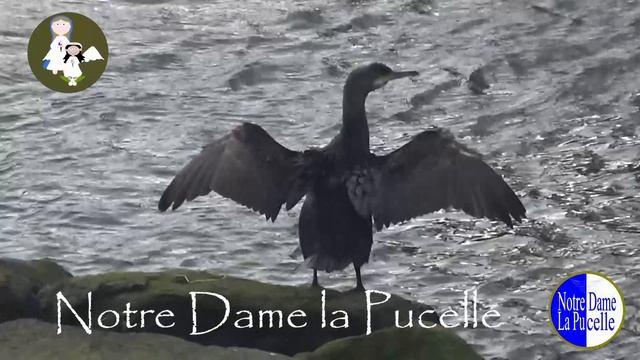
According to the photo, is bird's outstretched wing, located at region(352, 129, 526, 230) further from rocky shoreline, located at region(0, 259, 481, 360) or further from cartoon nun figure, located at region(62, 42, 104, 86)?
cartoon nun figure, located at region(62, 42, 104, 86)

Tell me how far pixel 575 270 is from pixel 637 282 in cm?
36

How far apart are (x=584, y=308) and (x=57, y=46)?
9.66 feet

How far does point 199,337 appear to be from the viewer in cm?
588

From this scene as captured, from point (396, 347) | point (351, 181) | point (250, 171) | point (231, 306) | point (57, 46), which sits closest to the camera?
point (396, 347)

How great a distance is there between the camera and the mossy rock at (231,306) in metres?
5.84

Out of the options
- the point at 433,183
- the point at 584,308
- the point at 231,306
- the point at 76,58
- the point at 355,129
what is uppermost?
the point at 76,58

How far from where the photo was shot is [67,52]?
7.14m

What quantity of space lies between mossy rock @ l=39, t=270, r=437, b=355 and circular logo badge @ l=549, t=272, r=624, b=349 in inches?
21.6

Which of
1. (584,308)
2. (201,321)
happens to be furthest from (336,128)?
(201,321)

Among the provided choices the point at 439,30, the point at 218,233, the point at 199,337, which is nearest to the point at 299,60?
the point at 439,30

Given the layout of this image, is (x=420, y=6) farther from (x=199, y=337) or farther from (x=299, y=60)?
(x=199, y=337)

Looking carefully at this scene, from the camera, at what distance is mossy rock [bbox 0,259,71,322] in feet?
20.0

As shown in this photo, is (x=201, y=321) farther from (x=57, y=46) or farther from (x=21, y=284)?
(x=57, y=46)

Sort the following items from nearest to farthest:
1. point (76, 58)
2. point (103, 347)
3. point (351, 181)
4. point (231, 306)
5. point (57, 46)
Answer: point (103, 347), point (231, 306), point (351, 181), point (57, 46), point (76, 58)
